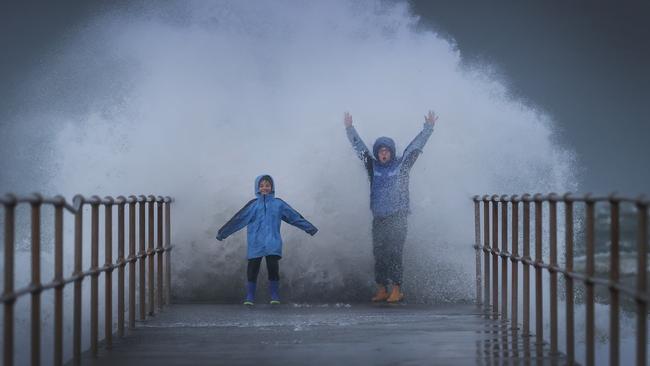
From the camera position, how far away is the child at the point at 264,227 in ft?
38.0

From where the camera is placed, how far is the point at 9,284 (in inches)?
210

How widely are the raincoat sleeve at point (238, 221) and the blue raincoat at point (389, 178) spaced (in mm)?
1207

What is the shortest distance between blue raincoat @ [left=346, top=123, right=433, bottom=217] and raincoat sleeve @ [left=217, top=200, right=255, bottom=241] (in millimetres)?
1207

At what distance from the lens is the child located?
11570 millimetres

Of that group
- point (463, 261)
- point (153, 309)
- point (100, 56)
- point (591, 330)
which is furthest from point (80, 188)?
point (591, 330)

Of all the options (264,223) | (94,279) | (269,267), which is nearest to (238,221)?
(264,223)

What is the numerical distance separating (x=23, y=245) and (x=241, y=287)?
9690 millimetres

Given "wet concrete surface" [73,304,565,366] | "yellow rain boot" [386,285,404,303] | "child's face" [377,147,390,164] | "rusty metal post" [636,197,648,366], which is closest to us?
"rusty metal post" [636,197,648,366]

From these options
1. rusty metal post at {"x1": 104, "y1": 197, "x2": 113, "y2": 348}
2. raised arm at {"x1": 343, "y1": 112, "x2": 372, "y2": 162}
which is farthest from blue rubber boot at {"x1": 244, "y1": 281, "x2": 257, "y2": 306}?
rusty metal post at {"x1": 104, "y1": 197, "x2": 113, "y2": 348}

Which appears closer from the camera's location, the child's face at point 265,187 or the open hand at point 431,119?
the child's face at point 265,187

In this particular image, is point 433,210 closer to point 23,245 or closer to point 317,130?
point 317,130

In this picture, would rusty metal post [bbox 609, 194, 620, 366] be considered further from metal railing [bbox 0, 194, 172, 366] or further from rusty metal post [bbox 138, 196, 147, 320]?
rusty metal post [bbox 138, 196, 147, 320]

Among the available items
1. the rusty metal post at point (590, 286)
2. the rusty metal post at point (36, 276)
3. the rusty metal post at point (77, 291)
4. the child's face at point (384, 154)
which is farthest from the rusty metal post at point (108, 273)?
the child's face at point (384, 154)

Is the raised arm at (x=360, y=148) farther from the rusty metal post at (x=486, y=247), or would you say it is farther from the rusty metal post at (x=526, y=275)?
the rusty metal post at (x=526, y=275)
